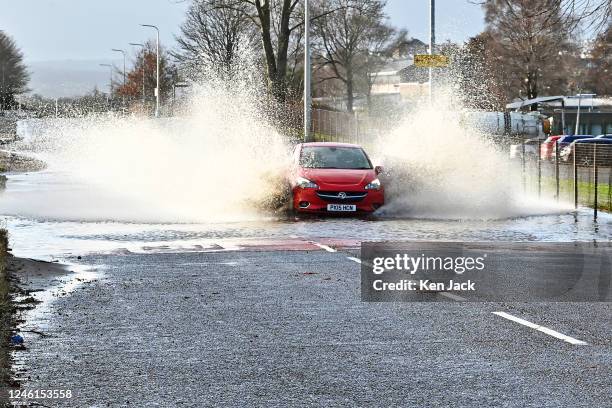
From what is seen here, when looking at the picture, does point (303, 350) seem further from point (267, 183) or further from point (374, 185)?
point (267, 183)

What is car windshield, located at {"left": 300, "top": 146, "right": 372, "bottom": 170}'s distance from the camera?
25.9 m

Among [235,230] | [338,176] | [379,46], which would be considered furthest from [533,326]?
[379,46]

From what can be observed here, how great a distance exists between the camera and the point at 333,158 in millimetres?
26328

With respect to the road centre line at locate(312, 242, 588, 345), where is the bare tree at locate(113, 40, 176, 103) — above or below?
above

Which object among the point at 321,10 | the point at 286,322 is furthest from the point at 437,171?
the point at 321,10

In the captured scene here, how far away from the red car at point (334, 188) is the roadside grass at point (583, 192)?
5757mm

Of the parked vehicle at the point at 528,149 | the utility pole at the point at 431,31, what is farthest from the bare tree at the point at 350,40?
the utility pole at the point at 431,31

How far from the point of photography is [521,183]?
3403 cm

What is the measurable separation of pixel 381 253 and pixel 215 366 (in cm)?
872

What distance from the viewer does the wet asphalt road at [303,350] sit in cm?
765

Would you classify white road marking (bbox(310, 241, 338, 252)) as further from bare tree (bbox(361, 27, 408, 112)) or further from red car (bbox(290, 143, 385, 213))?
bare tree (bbox(361, 27, 408, 112))

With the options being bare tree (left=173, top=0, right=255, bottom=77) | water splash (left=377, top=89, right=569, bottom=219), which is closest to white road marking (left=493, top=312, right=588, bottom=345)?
water splash (left=377, top=89, right=569, bottom=219)

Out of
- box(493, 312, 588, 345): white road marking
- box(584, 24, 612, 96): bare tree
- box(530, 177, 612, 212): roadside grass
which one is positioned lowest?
box(493, 312, 588, 345): white road marking

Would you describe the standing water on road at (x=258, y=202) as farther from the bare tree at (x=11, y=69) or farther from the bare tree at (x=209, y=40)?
the bare tree at (x=11, y=69)
